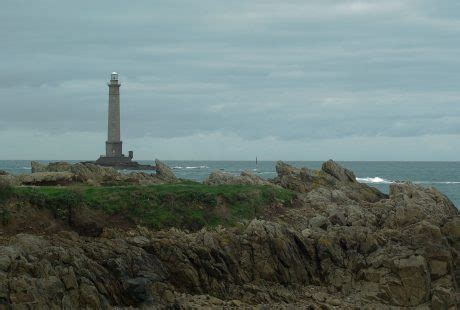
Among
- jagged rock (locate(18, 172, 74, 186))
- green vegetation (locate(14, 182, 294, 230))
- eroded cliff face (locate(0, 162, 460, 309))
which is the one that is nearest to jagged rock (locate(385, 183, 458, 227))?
eroded cliff face (locate(0, 162, 460, 309))

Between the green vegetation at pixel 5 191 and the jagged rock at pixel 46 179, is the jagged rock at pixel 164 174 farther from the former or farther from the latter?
the green vegetation at pixel 5 191

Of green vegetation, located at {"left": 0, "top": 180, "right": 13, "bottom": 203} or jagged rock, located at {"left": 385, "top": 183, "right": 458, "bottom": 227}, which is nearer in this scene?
green vegetation, located at {"left": 0, "top": 180, "right": 13, "bottom": 203}

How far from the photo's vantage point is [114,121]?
89.1m

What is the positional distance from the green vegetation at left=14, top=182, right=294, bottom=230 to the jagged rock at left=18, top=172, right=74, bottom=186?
13.7 feet

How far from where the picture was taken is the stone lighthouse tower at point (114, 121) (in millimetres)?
88875

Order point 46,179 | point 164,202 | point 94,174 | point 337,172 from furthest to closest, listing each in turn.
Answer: point 337,172, point 94,174, point 46,179, point 164,202

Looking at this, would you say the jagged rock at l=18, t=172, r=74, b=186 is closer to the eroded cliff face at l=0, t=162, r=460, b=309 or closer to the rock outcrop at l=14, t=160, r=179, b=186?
the rock outcrop at l=14, t=160, r=179, b=186

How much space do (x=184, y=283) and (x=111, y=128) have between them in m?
61.7

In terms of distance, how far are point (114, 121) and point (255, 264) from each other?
59.8 metres

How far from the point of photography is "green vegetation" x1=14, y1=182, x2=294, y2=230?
3359 centimetres

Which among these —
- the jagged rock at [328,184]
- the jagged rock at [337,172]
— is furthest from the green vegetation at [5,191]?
the jagged rock at [337,172]

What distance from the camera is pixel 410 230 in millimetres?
34500

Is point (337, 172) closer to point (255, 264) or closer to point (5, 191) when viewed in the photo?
point (255, 264)

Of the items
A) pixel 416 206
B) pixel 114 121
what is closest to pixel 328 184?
pixel 416 206
